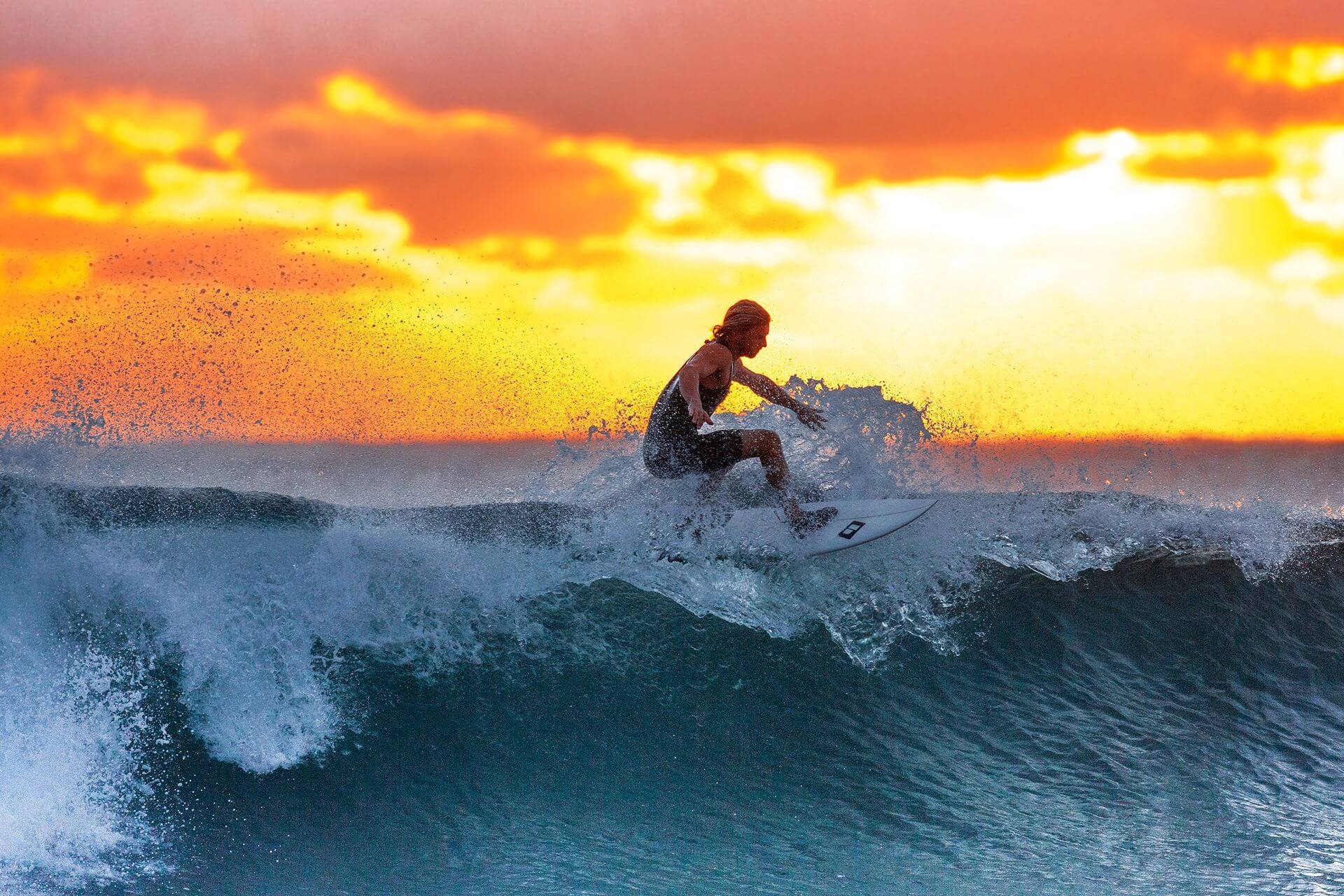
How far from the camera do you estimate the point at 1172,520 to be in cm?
864

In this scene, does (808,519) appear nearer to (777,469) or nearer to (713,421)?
(777,469)

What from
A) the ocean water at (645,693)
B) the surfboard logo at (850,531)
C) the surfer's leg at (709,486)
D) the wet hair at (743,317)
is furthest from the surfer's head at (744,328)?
the surfboard logo at (850,531)

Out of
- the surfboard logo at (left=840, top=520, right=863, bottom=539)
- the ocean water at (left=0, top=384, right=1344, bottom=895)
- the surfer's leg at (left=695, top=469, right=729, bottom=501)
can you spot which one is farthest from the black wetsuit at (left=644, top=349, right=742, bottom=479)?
the surfboard logo at (left=840, top=520, right=863, bottom=539)

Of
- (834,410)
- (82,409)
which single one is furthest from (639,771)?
(82,409)

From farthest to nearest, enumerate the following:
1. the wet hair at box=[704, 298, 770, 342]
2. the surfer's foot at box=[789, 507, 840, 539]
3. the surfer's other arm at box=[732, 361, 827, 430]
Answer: the surfer's foot at box=[789, 507, 840, 539] → the surfer's other arm at box=[732, 361, 827, 430] → the wet hair at box=[704, 298, 770, 342]

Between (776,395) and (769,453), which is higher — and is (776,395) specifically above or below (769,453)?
above

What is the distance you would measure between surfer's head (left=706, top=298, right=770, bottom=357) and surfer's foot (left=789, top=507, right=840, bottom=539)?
110 centimetres

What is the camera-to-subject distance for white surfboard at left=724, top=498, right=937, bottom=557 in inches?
243

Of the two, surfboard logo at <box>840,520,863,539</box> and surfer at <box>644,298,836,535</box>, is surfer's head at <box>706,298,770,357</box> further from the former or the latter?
surfboard logo at <box>840,520,863,539</box>

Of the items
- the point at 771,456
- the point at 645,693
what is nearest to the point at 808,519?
the point at 771,456

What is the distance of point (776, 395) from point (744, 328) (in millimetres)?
558

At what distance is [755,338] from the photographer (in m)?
5.76

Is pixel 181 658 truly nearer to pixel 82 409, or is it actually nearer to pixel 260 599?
pixel 260 599

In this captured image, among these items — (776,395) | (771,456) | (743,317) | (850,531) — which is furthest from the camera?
(850,531)
